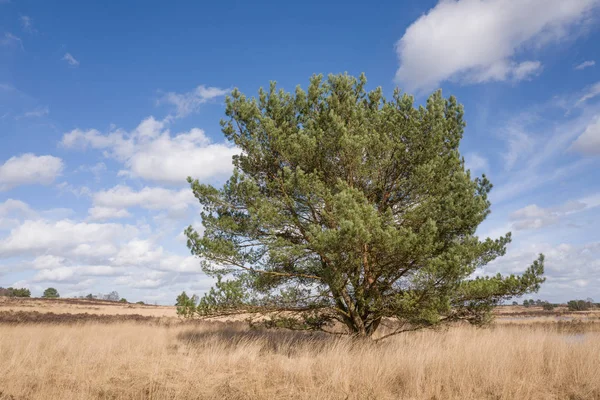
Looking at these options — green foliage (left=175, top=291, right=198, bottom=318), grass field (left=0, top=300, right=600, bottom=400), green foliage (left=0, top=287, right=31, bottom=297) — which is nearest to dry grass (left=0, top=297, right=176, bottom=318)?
green foliage (left=175, top=291, right=198, bottom=318)

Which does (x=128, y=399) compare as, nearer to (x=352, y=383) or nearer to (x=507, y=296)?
(x=352, y=383)

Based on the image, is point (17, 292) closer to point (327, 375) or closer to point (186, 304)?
point (186, 304)

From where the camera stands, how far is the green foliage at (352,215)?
9.93 meters

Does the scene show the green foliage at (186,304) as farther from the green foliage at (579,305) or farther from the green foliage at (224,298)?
the green foliage at (579,305)

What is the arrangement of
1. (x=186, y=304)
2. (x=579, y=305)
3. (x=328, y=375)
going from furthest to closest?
1. (x=579, y=305)
2. (x=186, y=304)
3. (x=328, y=375)

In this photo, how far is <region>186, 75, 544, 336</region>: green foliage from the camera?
32.6 feet

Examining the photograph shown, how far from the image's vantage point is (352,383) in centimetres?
736

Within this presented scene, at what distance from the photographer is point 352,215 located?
360 inches

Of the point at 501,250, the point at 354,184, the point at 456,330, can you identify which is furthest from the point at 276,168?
the point at 456,330

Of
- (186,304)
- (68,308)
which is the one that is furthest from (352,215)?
(68,308)

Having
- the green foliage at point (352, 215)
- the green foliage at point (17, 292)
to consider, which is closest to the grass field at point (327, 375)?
the green foliage at point (352, 215)

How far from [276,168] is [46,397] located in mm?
7891

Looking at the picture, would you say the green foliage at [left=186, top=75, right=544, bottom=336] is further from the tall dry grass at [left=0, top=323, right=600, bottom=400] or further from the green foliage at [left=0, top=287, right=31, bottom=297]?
the green foliage at [left=0, top=287, right=31, bottom=297]

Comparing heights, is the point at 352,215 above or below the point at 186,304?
above
